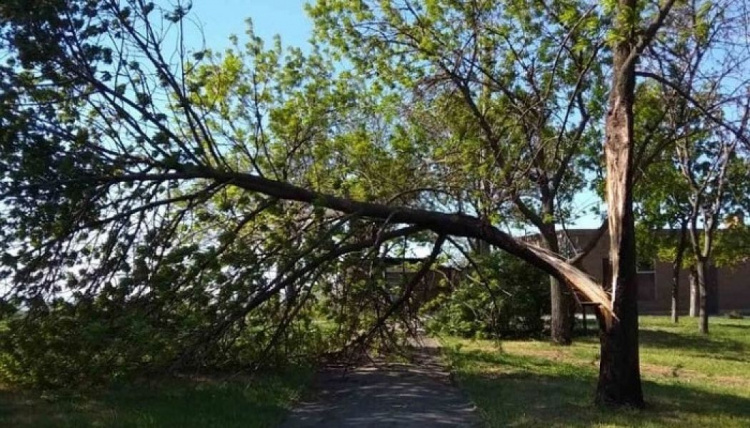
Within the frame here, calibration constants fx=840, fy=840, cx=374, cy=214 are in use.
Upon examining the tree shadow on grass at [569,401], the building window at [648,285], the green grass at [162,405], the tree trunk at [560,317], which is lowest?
the green grass at [162,405]

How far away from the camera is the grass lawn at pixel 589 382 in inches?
382

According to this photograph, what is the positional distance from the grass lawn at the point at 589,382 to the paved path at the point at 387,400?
35 centimetres

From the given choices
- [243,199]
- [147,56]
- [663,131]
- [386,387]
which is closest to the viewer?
[147,56]

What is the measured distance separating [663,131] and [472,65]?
4777 millimetres

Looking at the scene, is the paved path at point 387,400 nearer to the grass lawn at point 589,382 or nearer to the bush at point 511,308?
the grass lawn at point 589,382

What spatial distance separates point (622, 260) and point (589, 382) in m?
3.53

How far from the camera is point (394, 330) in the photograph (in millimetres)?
12570

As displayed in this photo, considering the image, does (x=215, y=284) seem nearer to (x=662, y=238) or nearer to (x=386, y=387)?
(x=386, y=387)

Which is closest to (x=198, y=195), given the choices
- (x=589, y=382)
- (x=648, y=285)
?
(x=589, y=382)

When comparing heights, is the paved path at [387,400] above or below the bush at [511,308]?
below

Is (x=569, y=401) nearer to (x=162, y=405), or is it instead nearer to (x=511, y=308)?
(x=162, y=405)

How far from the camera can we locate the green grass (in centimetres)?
912

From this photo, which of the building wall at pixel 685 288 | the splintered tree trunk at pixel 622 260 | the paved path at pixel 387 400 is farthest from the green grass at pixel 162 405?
the building wall at pixel 685 288

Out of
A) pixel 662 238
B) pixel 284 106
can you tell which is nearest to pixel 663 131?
pixel 284 106
